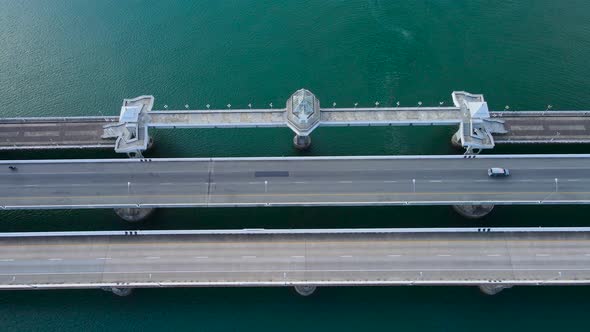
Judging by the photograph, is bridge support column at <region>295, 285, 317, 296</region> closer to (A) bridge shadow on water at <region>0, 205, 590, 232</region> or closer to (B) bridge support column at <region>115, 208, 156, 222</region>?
(A) bridge shadow on water at <region>0, 205, 590, 232</region>

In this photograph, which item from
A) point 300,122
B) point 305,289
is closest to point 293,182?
point 300,122

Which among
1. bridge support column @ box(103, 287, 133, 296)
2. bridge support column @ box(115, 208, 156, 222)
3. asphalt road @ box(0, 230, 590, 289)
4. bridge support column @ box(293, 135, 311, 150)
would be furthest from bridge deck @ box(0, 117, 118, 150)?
bridge support column @ box(293, 135, 311, 150)

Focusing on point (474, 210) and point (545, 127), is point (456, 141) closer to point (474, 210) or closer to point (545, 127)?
point (474, 210)

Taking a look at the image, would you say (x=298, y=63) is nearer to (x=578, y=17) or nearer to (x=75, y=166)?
(x=75, y=166)

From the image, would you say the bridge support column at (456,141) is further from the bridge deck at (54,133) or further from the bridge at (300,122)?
the bridge deck at (54,133)

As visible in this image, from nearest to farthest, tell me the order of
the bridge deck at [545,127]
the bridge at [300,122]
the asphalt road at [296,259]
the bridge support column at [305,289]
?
the asphalt road at [296,259] < the bridge support column at [305,289] < the bridge at [300,122] < the bridge deck at [545,127]

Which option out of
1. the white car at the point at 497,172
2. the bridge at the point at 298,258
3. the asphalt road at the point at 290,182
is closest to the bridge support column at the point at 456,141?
the asphalt road at the point at 290,182
